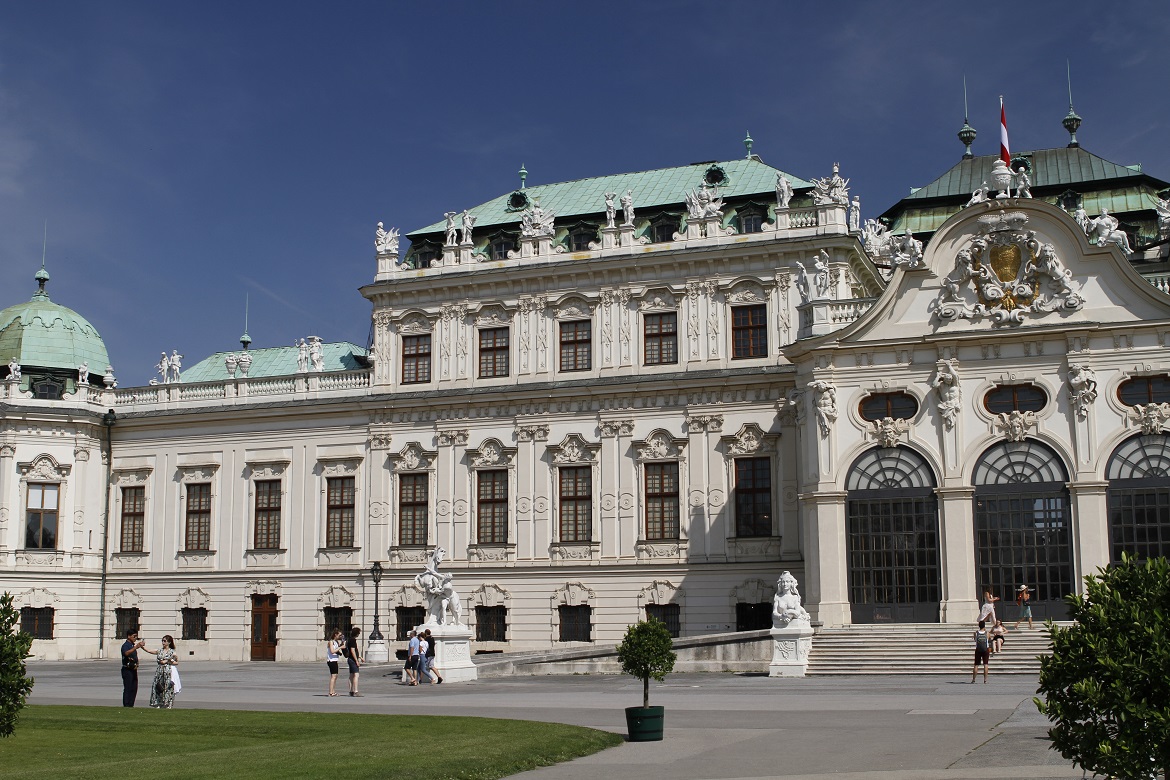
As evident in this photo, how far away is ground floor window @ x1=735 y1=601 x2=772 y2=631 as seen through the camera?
44.1m

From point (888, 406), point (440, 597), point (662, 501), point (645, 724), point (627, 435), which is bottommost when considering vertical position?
point (645, 724)

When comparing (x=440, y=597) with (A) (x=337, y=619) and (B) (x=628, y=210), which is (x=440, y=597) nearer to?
(A) (x=337, y=619)

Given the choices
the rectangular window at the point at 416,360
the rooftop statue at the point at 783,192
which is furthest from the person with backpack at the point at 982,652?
the rectangular window at the point at 416,360

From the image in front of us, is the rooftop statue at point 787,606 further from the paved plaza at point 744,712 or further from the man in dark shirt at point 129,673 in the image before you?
the man in dark shirt at point 129,673

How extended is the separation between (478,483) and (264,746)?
30.3 meters

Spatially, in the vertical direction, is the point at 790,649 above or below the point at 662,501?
below

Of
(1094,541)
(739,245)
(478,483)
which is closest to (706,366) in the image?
(739,245)

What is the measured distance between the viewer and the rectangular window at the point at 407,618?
4875cm

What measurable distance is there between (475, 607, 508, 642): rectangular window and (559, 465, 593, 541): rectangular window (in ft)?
11.5

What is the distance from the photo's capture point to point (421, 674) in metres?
35.9

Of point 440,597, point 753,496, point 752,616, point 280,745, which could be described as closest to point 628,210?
point 753,496

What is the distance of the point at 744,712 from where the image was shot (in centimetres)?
2423

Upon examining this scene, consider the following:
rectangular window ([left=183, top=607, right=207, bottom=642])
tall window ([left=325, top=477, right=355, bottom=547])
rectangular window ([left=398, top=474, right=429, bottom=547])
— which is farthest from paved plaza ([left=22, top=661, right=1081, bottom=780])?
rectangular window ([left=183, top=607, right=207, bottom=642])

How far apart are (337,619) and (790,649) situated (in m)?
20.6
